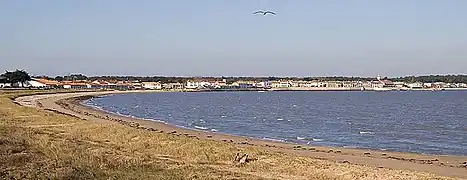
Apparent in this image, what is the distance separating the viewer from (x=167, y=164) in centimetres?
1853

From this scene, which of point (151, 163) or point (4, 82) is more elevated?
point (151, 163)

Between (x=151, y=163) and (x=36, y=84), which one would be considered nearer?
(x=151, y=163)

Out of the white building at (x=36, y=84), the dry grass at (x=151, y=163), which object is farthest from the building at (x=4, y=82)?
the dry grass at (x=151, y=163)

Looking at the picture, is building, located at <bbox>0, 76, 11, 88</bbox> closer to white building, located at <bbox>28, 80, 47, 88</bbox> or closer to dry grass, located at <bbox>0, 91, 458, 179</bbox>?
white building, located at <bbox>28, 80, 47, 88</bbox>

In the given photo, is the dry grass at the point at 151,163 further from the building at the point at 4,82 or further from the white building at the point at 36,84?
the white building at the point at 36,84

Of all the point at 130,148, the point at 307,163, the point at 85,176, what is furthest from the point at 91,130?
the point at 85,176

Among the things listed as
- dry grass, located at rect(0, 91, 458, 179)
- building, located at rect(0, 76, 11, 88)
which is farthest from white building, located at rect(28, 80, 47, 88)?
dry grass, located at rect(0, 91, 458, 179)

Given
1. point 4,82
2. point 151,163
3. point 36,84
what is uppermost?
point 151,163

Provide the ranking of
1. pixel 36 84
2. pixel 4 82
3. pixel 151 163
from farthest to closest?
pixel 36 84, pixel 4 82, pixel 151 163

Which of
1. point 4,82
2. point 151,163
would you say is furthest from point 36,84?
point 151,163

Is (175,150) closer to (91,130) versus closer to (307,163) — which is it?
(307,163)

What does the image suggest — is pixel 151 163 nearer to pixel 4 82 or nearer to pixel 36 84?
pixel 4 82

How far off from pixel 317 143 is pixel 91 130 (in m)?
13.2

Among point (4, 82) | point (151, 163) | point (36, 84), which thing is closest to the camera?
point (151, 163)
